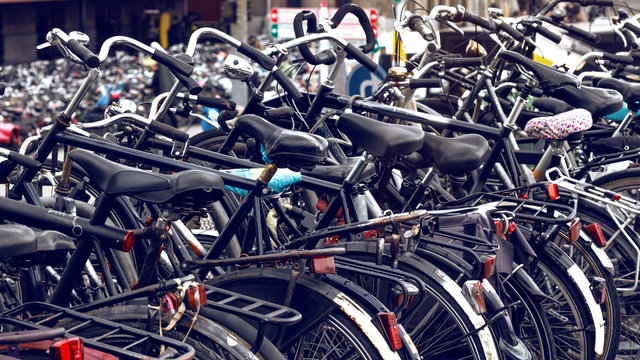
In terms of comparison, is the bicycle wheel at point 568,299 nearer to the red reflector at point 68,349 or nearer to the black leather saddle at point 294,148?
the black leather saddle at point 294,148

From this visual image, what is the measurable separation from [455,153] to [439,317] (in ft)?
2.02

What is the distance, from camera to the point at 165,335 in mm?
2523

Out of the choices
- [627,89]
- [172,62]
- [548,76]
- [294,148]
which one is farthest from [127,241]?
[627,89]

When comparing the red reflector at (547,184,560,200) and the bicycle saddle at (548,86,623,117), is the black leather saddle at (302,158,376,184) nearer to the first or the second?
the red reflector at (547,184,560,200)

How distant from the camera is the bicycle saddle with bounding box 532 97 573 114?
4.55 metres

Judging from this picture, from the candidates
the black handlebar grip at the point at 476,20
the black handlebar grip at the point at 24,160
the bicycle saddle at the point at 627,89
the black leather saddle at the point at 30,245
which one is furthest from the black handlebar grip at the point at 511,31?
the black leather saddle at the point at 30,245

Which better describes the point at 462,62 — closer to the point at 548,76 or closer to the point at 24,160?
the point at 548,76

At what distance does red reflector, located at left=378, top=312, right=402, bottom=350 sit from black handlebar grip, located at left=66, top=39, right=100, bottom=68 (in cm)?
137

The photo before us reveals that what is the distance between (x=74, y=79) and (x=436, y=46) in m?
14.4

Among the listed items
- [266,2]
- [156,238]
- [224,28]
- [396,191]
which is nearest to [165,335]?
[156,238]

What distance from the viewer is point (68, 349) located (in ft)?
7.13

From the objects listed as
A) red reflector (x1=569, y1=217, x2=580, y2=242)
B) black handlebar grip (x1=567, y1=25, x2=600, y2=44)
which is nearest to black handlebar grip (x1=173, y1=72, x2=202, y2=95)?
red reflector (x1=569, y1=217, x2=580, y2=242)

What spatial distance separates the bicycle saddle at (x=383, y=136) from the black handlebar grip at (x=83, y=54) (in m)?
0.93

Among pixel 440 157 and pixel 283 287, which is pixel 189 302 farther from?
pixel 440 157
